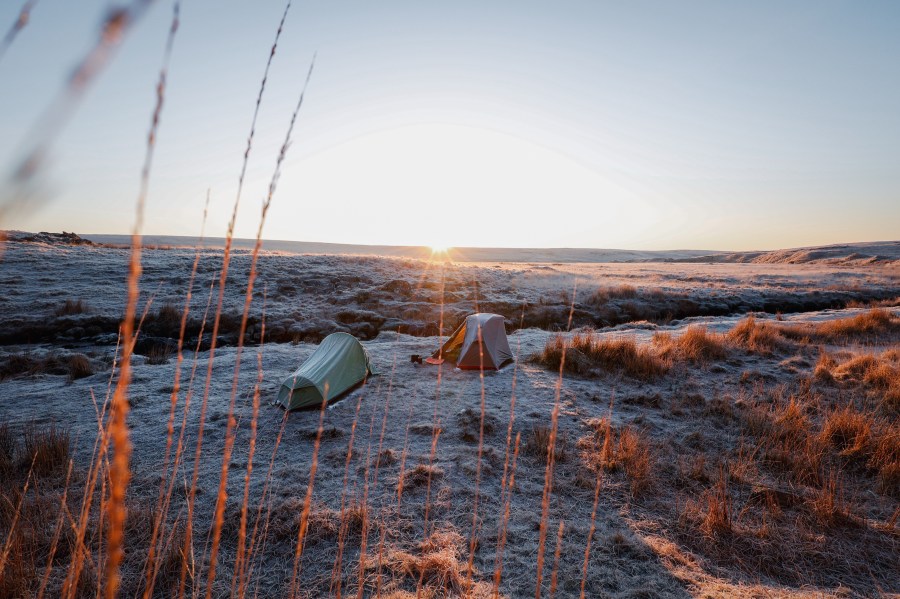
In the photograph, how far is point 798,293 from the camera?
73.8ft

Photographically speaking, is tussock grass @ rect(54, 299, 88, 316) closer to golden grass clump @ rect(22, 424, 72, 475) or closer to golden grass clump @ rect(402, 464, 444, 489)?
golden grass clump @ rect(22, 424, 72, 475)

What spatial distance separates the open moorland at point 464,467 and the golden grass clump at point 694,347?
3.3 inches

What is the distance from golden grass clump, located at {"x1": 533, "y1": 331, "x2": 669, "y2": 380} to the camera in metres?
9.10

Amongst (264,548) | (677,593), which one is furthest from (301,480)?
(677,593)

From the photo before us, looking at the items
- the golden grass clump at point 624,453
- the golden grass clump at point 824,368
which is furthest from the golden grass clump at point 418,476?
the golden grass clump at point 824,368

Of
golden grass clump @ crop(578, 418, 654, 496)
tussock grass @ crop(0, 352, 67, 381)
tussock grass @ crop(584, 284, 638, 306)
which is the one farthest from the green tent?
tussock grass @ crop(584, 284, 638, 306)

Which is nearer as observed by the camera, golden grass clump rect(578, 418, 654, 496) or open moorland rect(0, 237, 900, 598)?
open moorland rect(0, 237, 900, 598)

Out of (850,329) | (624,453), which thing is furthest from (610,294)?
(624,453)

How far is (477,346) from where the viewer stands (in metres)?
9.56

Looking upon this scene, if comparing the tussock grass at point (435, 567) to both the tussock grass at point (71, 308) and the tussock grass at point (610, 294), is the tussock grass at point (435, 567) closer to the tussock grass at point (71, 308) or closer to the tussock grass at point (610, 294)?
the tussock grass at point (71, 308)

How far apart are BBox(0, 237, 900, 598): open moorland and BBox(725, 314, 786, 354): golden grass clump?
0.29 feet

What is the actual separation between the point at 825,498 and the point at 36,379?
12545 millimetres

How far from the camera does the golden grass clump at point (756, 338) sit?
34.7 feet

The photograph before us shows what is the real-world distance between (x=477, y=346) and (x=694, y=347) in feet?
16.8
